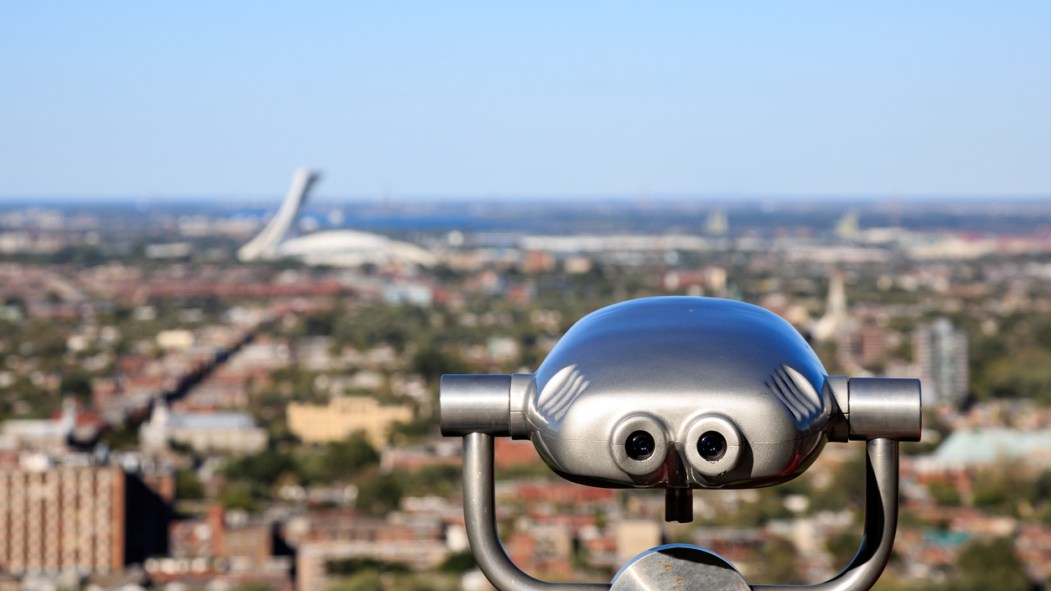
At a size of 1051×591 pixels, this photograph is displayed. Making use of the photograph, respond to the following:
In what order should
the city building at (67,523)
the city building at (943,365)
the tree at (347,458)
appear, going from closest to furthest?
the city building at (67,523) < the tree at (347,458) < the city building at (943,365)

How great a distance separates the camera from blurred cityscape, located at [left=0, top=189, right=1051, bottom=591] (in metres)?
14.0

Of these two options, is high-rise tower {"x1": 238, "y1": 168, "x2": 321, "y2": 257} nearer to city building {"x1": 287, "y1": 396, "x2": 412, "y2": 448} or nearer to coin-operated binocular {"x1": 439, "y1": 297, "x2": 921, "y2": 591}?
city building {"x1": 287, "y1": 396, "x2": 412, "y2": 448}

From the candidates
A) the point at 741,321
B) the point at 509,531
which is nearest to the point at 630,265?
the point at 509,531

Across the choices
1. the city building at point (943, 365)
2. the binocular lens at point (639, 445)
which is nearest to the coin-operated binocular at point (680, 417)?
the binocular lens at point (639, 445)

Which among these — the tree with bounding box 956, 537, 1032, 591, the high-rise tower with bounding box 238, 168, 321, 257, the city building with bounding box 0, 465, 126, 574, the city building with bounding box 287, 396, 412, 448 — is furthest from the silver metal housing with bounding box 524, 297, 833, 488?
the high-rise tower with bounding box 238, 168, 321, 257

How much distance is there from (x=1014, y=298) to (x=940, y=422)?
69.4ft

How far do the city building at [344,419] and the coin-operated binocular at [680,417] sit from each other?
→ 20461 mm

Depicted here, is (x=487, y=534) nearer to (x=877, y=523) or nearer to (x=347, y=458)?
(x=877, y=523)

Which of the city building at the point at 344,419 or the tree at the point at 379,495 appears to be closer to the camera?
the tree at the point at 379,495

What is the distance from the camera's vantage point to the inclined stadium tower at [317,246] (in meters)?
48.3

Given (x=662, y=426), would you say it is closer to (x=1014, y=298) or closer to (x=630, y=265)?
(x=1014, y=298)

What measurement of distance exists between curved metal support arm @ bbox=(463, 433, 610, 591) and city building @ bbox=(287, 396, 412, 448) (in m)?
20.5

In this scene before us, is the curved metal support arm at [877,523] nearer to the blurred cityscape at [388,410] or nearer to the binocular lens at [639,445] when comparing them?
the binocular lens at [639,445]

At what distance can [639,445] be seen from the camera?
39.4 inches
